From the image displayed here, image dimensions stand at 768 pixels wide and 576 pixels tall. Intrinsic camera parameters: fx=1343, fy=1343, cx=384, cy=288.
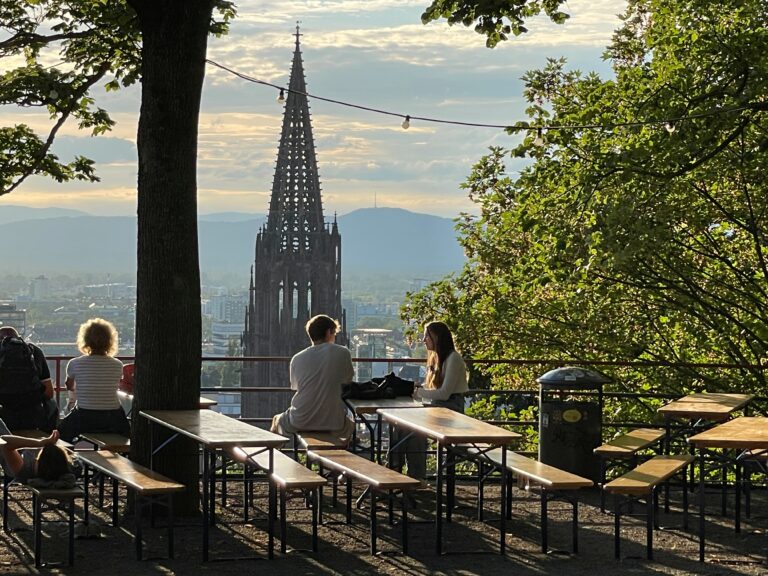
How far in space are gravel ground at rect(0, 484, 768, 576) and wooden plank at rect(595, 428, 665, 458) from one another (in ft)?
1.69

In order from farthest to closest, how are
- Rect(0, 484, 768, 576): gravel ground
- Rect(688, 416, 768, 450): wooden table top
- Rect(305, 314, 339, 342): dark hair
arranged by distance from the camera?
Rect(305, 314, 339, 342): dark hair < Rect(0, 484, 768, 576): gravel ground < Rect(688, 416, 768, 450): wooden table top

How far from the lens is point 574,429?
11.6 metres

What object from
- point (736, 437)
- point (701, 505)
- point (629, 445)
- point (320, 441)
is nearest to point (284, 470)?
point (320, 441)

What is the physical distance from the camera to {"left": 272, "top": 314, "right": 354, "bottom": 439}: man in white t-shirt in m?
10.8

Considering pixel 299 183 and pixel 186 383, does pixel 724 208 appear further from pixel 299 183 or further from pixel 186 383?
pixel 299 183

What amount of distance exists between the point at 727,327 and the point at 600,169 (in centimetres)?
566

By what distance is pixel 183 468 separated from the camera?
10.1 m

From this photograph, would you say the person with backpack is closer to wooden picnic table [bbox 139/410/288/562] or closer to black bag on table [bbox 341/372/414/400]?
wooden picnic table [bbox 139/410/288/562]

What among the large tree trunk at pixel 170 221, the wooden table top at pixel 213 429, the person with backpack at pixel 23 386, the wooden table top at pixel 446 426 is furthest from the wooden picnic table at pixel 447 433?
the person with backpack at pixel 23 386

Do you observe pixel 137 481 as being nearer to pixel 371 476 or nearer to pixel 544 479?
pixel 371 476

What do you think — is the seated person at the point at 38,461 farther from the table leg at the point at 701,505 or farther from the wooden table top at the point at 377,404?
the table leg at the point at 701,505

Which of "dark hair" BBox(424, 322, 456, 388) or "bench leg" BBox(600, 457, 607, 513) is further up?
"dark hair" BBox(424, 322, 456, 388)

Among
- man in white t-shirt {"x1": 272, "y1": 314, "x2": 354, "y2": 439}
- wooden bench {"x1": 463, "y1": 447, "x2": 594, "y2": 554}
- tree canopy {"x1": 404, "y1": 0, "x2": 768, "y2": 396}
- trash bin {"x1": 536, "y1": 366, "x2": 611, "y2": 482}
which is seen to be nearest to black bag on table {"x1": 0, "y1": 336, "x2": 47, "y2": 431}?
man in white t-shirt {"x1": 272, "y1": 314, "x2": 354, "y2": 439}

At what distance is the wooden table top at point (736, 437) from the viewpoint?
8.07 m
